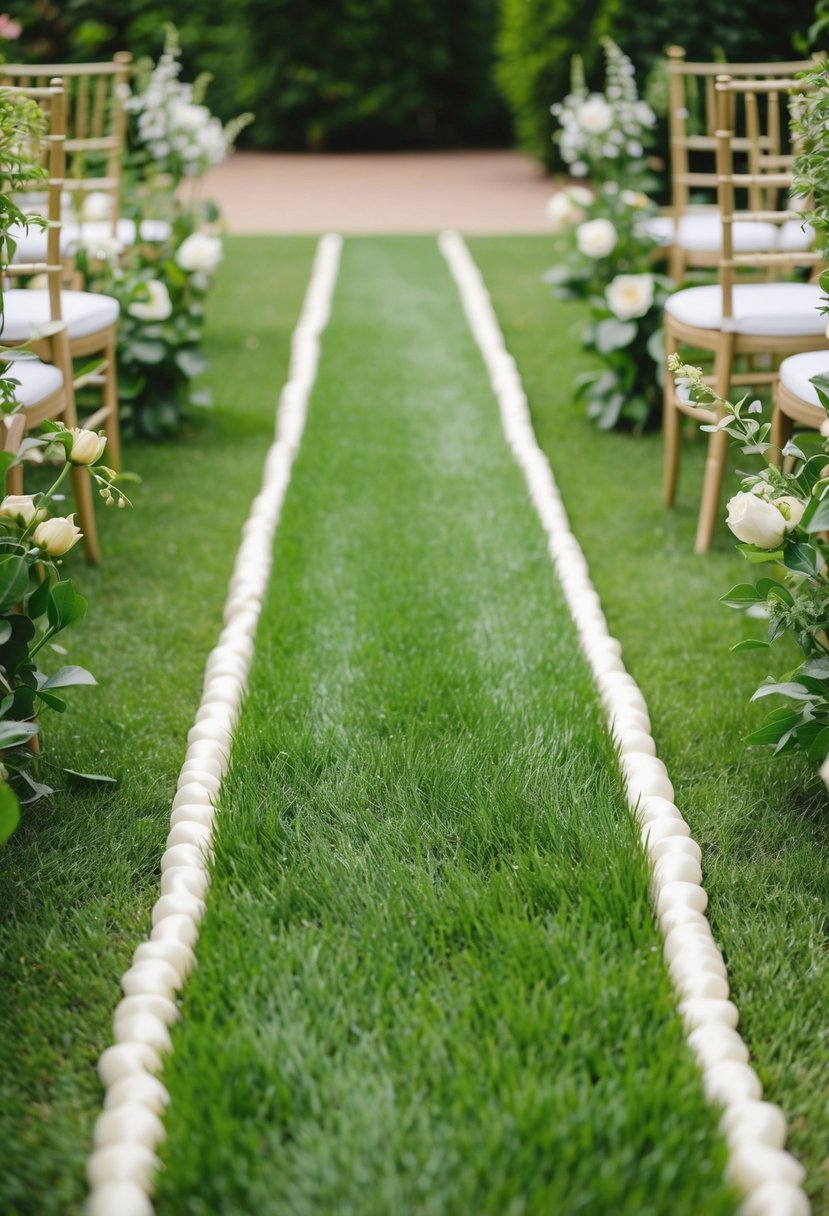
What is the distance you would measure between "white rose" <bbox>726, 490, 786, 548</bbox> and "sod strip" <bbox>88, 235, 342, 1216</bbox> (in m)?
0.93

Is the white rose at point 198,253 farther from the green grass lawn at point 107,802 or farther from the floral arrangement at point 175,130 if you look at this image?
the floral arrangement at point 175,130

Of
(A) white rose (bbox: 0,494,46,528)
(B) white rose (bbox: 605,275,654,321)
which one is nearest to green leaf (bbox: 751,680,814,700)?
(A) white rose (bbox: 0,494,46,528)

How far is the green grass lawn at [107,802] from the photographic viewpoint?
1.40 metres

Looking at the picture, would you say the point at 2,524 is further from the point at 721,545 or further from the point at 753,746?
the point at 721,545

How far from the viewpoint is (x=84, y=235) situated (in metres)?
3.95

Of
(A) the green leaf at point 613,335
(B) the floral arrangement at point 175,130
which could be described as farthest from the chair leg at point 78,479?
(B) the floral arrangement at point 175,130

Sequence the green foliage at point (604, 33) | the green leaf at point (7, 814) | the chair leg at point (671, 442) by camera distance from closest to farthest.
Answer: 1. the green leaf at point (7, 814)
2. the chair leg at point (671, 442)
3. the green foliage at point (604, 33)

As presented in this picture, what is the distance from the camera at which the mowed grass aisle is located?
4.09 feet

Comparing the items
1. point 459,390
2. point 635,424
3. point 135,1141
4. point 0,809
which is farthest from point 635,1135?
point 459,390

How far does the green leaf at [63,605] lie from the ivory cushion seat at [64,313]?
100 cm

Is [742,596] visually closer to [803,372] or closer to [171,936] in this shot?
[803,372]

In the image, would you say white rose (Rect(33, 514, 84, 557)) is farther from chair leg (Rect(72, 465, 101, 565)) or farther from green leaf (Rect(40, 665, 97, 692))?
chair leg (Rect(72, 465, 101, 565))

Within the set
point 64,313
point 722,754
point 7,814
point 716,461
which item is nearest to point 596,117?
point 716,461

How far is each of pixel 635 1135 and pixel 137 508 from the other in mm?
2553
